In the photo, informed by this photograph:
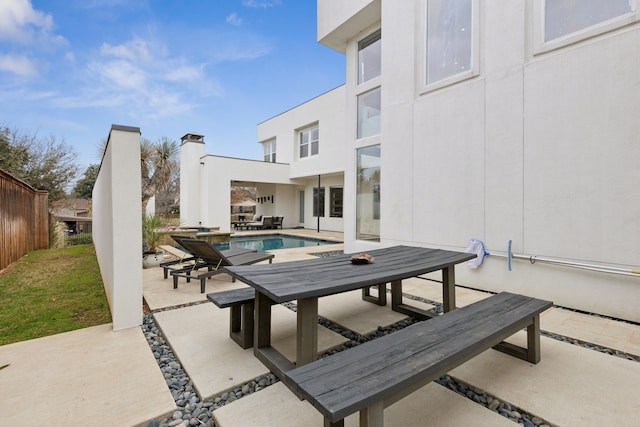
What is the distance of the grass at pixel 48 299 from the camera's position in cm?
324

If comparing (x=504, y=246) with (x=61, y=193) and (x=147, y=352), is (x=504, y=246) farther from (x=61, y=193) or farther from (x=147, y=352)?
(x=61, y=193)

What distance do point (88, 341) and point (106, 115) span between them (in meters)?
22.7

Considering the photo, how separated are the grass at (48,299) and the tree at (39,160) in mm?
7782

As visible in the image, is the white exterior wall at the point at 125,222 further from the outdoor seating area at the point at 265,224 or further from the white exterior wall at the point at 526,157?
the outdoor seating area at the point at 265,224

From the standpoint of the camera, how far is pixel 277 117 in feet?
55.9

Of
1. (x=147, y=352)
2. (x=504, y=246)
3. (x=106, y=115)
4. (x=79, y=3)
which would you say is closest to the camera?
(x=147, y=352)

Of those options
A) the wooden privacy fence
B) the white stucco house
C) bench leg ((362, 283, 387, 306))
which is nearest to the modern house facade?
the wooden privacy fence

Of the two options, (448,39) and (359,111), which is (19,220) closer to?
(359,111)

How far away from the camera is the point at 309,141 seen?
15.5m

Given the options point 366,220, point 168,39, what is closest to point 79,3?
point 168,39

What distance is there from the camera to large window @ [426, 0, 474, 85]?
4.80 meters

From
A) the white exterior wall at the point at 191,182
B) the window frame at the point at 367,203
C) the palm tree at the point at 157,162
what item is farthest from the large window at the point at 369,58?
the palm tree at the point at 157,162

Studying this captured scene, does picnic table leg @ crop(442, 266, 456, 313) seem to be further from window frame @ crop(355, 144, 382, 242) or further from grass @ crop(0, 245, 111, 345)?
grass @ crop(0, 245, 111, 345)

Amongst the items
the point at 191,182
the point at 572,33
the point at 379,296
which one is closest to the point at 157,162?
the point at 191,182
